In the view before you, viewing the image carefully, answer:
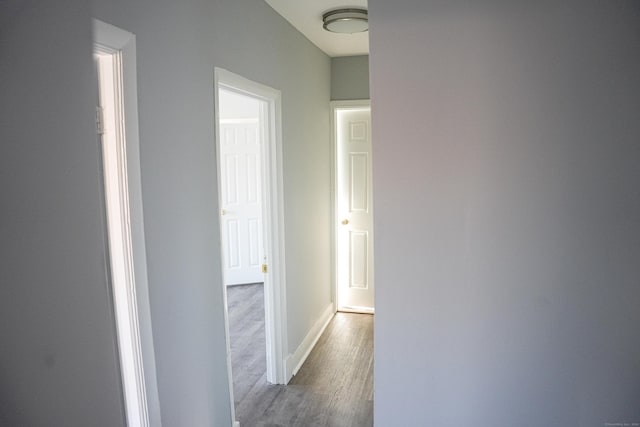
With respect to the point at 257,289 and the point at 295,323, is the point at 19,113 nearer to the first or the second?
the point at 295,323

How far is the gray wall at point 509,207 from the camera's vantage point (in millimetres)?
1677

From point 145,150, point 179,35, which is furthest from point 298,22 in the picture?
point 145,150

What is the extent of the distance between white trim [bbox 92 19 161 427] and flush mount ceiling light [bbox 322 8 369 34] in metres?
1.84

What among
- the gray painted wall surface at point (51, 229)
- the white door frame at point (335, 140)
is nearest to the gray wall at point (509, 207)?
the gray painted wall surface at point (51, 229)

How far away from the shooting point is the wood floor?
A: 2.86 metres

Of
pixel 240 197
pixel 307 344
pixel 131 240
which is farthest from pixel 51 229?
pixel 240 197

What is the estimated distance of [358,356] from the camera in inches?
149

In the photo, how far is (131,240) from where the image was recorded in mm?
1616

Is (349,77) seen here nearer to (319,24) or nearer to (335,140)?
(335,140)

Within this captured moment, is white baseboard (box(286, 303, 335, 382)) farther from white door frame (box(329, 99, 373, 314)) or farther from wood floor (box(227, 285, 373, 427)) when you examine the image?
white door frame (box(329, 99, 373, 314))

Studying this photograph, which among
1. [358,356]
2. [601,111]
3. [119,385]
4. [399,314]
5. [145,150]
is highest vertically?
[601,111]

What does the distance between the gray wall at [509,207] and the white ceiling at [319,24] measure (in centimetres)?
126

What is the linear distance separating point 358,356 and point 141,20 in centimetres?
308

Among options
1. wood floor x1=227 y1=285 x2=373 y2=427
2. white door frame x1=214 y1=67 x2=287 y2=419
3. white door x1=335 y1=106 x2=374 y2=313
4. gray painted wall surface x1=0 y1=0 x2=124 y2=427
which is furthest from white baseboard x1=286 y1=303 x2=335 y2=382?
gray painted wall surface x1=0 y1=0 x2=124 y2=427
